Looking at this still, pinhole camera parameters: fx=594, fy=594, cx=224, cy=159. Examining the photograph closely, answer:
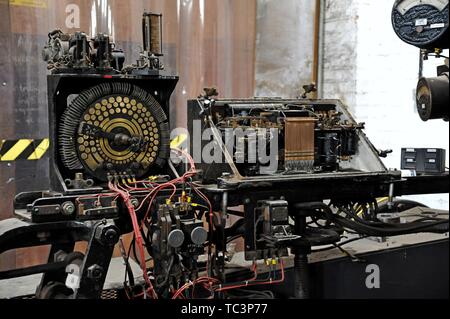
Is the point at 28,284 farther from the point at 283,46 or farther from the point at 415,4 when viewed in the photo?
the point at 283,46

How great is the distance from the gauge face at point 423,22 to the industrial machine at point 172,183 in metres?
0.66

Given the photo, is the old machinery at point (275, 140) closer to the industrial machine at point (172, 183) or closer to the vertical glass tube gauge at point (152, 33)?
the industrial machine at point (172, 183)

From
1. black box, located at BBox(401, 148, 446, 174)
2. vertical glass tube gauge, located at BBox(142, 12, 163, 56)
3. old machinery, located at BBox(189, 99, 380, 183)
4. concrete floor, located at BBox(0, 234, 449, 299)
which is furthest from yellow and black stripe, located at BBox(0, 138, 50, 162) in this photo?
black box, located at BBox(401, 148, 446, 174)

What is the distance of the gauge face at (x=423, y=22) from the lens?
2957 mm

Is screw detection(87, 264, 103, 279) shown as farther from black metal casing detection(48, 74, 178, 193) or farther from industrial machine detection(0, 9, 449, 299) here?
black metal casing detection(48, 74, 178, 193)

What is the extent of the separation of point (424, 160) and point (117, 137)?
6.47ft

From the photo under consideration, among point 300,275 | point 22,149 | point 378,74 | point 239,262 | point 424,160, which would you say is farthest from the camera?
point 378,74

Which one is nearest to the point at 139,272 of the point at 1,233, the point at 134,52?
the point at 1,233

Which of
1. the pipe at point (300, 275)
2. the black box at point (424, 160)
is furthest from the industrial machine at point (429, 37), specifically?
A: the pipe at point (300, 275)

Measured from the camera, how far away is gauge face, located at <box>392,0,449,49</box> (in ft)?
9.70

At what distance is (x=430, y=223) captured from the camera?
3.46 metres

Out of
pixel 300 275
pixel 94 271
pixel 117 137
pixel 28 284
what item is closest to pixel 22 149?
pixel 28 284

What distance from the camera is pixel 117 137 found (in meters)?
3.01

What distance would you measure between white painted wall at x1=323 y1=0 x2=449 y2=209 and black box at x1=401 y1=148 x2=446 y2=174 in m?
1.18
